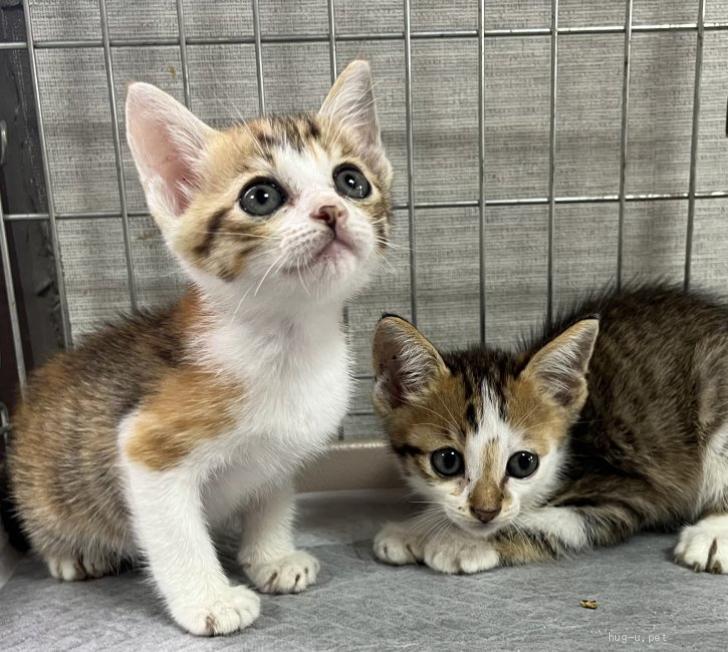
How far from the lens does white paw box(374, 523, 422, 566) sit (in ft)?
3.78

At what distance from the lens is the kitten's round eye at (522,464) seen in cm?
111

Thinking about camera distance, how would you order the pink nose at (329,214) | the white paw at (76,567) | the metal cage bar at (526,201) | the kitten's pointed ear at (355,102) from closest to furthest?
1. the pink nose at (329,214)
2. the kitten's pointed ear at (355,102)
3. the white paw at (76,567)
4. the metal cage bar at (526,201)

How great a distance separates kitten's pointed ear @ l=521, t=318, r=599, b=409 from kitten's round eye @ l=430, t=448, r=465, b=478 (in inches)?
7.0

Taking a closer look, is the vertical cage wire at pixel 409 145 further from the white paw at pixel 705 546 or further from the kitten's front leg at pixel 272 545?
the white paw at pixel 705 546

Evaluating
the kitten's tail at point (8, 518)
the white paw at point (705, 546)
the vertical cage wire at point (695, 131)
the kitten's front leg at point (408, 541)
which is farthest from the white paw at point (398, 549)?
the vertical cage wire at point (695, 131)

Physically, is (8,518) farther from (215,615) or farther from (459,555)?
(459,555)

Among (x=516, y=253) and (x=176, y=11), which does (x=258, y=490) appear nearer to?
(x=516, y=253)

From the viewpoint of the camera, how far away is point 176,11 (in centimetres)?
136

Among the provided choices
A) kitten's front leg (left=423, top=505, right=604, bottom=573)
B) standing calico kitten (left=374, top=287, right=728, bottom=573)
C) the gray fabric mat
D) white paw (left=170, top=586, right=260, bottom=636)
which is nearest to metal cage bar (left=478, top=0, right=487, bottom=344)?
standing calico kitten (left=374, top=287, right=728, bottom=573)

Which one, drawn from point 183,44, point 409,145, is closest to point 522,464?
point 409,145

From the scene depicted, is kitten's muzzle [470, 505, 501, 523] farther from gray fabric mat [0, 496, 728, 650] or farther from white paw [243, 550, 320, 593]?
white paw [243, 550, 320, 593]

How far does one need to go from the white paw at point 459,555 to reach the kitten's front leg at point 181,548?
0.32 m

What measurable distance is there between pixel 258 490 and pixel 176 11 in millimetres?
944

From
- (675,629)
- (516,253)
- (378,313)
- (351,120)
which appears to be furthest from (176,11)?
(675,629)
